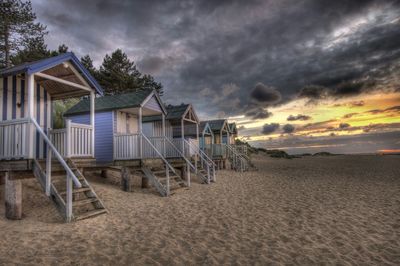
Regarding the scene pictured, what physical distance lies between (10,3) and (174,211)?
25129 mm

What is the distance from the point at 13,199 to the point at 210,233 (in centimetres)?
555

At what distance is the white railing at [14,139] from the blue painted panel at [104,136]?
5.69 m

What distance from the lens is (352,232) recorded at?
6.44 metres

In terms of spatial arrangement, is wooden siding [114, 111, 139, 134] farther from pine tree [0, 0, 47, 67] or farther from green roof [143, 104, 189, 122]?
pine tree [0, 0, 47, 67]

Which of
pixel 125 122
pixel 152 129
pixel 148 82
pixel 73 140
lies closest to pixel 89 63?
pixel 148 82

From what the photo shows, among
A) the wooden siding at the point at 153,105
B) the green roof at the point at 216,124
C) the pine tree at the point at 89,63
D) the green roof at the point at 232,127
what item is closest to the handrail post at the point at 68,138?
the wooden siding at the point at 153,105

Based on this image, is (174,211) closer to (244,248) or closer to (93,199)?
(93,199)

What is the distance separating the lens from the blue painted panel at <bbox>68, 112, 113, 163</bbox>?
13.6 meters

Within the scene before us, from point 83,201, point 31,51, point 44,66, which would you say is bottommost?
point 83,201

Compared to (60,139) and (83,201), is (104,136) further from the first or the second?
(83,201)

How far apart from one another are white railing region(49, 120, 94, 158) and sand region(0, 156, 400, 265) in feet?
6.03

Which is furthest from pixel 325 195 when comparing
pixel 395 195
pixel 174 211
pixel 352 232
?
pixel 174 211

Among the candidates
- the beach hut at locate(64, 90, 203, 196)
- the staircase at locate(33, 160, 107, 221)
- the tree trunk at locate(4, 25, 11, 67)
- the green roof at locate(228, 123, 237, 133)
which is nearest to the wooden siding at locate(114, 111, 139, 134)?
the beach hut at locate(64, 90, 203, 196)

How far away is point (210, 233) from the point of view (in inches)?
249
